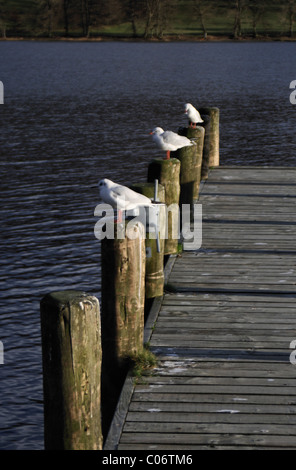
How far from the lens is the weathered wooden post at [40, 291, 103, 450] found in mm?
5832

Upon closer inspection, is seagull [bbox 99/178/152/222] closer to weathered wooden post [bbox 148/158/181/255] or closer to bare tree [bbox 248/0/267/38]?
weathered wooden post [bbox 148/158/181/255]

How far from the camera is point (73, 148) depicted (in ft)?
99.4

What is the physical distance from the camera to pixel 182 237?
12320mm

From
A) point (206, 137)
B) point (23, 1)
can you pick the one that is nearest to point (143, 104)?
point (206, 137)

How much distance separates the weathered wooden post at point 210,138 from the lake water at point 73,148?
312 centimetres

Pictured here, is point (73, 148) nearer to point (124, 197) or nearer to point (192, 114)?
point (192, 114)

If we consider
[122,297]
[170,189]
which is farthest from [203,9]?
[122,297]

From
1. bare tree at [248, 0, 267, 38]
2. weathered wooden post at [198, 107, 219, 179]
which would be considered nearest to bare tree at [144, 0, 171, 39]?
bare tree at [248, 0, 267, 38]

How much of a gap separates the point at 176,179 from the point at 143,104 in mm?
33435

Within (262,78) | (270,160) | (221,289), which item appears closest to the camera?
(221,289)

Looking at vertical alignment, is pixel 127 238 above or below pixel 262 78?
above

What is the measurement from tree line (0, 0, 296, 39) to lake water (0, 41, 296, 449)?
5945cm

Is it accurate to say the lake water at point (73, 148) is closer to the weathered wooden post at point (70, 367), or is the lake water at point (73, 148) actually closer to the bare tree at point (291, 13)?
the weathered wooden post at point (70, 367)
